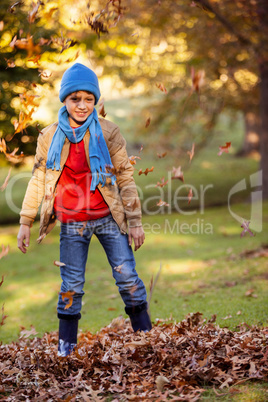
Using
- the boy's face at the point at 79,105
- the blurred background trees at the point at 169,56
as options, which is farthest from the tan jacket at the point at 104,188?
the blurred background trees at the point at 169,56

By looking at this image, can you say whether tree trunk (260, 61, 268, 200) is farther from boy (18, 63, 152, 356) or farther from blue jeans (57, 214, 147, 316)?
blue jeans (57, 214, 147, 316)

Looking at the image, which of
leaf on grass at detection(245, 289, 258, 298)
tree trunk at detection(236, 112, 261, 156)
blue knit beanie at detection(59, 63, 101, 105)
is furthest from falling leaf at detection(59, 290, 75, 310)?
tree trunk at detection(236, 112, 261, 156)

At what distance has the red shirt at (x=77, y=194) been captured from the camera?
3.62 metres

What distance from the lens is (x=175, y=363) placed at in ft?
10.6

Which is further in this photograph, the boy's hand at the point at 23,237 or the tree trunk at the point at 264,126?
the tree trunk at the point at 264,126

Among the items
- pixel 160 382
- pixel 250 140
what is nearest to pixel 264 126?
pixel 250 140

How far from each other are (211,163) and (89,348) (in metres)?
19.0

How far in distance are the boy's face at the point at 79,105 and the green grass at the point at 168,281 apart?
7.85 ft

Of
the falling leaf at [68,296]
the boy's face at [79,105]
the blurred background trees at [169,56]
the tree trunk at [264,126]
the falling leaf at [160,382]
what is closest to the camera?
the falling leaf at [160,382]

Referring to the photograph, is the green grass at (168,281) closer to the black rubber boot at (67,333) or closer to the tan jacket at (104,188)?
the black rubber boot at (67,333)

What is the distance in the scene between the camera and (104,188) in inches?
142

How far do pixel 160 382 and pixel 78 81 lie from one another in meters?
2.17

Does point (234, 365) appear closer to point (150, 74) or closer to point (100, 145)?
point (100, 145)

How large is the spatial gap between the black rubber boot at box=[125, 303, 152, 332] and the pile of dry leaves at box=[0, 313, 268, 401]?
0.27 ft
